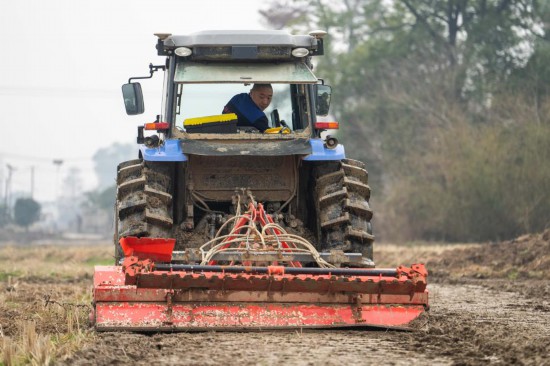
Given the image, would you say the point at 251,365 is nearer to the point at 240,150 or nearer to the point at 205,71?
the point at 240,150

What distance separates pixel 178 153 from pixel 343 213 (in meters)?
1.44

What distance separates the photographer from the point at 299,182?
9914 mm

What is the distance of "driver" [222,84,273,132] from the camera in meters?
10.1

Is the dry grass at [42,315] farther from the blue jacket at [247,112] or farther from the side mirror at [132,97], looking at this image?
the blue jacket at [247,112]

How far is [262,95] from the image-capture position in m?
10.1

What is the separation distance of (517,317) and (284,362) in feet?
12.0

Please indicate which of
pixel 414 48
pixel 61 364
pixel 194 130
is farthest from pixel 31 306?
pixel 414 48

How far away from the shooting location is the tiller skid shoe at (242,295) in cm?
789

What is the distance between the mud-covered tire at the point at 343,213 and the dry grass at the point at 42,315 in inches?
83.1

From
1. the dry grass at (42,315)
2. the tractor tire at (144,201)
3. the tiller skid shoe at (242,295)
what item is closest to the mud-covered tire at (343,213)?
the tiller skid shoe at (242,295)

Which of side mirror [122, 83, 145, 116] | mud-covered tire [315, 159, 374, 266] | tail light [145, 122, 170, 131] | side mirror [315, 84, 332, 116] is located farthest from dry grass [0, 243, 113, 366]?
side mirror [315, 84, 332, 116]

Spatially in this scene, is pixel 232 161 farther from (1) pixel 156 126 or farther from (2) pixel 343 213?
(2) pixel 343 213

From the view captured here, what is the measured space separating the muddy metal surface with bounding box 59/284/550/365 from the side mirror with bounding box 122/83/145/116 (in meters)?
3.11

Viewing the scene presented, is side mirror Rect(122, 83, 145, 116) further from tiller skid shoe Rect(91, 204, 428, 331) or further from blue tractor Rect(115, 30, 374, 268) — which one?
tiller skid shoe Rect(91, 204, 428, 331)
